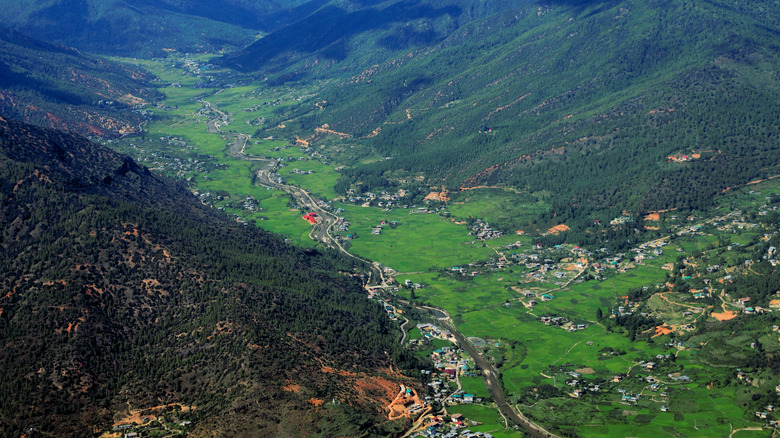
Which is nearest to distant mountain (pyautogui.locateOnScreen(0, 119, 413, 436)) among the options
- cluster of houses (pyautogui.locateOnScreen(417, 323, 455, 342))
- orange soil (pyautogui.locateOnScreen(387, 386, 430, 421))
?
orange soil (pyautogui.locateOnScreen(387, 386, 430, 421))

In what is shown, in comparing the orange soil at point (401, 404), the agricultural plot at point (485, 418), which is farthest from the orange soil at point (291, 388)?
the agricultural plot at point (485, 418)

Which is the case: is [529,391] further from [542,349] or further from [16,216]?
[16,216]

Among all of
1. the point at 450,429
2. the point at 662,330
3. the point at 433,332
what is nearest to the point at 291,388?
the point at 450,429

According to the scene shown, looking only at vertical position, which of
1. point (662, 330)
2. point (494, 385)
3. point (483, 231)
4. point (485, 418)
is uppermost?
point (485, 418)

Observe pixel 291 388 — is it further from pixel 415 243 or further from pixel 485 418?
pixel 415 243

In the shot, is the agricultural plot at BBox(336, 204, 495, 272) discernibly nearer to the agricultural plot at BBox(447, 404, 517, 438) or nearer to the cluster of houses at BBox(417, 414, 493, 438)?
the agricultural plot at BBox(447, 404, 517, 438)
